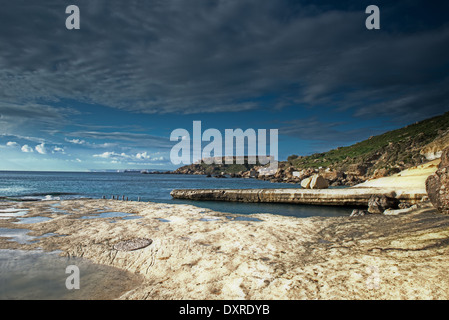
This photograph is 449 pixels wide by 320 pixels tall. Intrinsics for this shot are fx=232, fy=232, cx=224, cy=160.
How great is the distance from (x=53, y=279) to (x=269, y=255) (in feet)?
25.9

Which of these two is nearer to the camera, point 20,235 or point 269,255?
point 269,255

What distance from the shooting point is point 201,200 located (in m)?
44.6

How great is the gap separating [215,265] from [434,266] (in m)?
6.77

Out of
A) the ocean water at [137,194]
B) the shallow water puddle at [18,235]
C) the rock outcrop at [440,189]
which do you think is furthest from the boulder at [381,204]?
the shallow water puddle at [18,235]

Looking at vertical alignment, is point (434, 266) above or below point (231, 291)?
above

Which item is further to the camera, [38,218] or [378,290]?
[38,218]

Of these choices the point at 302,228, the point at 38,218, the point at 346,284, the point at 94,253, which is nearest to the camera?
the point at 346,284

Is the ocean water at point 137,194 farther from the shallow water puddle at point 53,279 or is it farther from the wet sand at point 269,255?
the shallow water puddle at point 53,279

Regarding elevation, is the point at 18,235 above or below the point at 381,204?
below

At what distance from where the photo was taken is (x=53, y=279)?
8.08 meters

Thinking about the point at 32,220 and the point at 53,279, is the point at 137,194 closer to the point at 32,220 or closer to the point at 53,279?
the point at 32,220

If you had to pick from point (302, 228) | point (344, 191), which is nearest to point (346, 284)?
point (302, 228)

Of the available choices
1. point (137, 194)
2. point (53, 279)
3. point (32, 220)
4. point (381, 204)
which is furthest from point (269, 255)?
point (137, 194)
